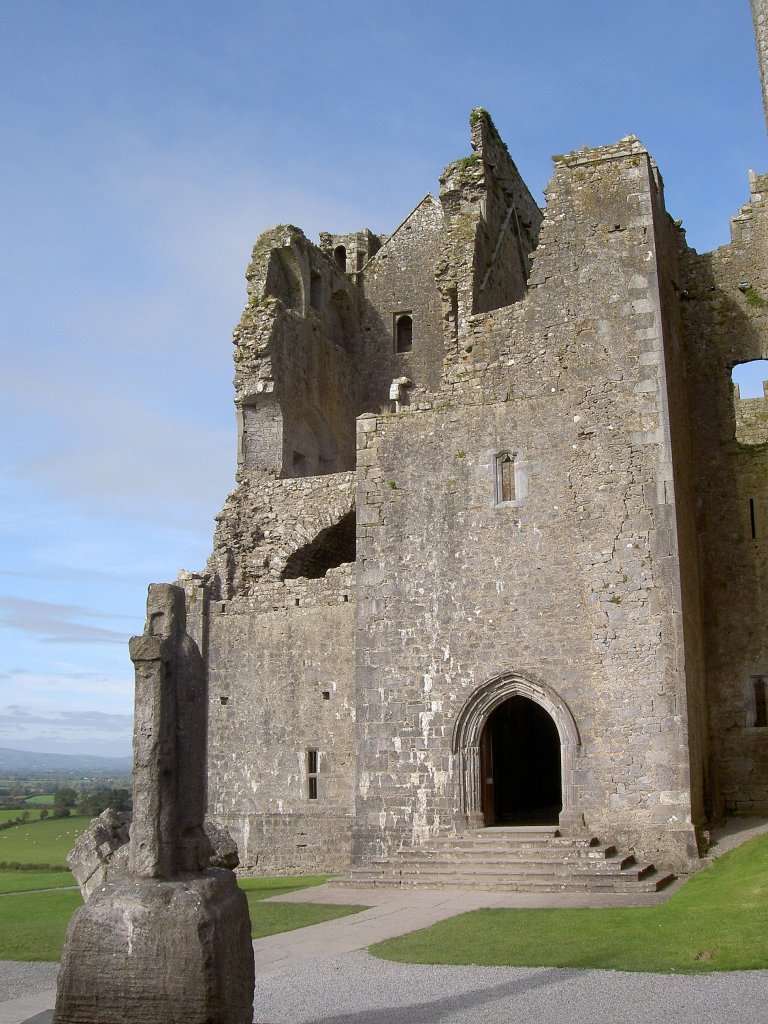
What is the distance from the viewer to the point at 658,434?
16.6 meters

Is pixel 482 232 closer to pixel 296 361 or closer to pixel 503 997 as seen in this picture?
pixel 296 361

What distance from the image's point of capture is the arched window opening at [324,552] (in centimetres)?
2120

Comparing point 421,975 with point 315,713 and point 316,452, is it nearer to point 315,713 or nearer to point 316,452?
point 315,713

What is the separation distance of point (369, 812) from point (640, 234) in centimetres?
1011

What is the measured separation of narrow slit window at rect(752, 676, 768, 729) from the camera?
18.6 meters

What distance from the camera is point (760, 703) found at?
18734mm

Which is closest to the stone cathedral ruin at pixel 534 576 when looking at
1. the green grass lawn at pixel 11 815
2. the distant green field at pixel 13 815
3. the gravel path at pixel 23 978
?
the gravel path at pixel 23 978

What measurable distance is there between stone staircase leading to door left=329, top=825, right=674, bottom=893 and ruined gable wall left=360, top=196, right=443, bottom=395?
12.5 m

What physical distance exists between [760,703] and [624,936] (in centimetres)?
894

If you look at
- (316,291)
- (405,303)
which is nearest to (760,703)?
(405,303)

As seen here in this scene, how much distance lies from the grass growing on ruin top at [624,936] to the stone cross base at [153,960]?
152 inches

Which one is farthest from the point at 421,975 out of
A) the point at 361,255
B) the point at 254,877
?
the point at 361,255

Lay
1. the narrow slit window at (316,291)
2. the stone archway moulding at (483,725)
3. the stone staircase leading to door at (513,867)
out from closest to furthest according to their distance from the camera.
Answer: the stone staircase leading to door at (513,867), the stone archway moulding at (483,725), the narrow slit window at (316,291)

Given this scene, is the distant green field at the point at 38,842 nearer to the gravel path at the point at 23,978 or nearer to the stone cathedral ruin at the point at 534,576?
the stone cathedral ruin at the point at 534,576
